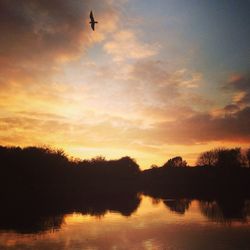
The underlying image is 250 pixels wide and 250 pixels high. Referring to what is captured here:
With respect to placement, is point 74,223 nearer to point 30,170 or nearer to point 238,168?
point 30,170

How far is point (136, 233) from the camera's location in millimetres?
30891

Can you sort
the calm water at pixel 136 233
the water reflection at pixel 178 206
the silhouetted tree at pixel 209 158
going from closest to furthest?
the calm water at pixel 136 233, the water reflection at pixel 178 206, the silhouetted tree at pixel 209 158

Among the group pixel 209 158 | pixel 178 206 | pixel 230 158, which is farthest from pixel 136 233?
pixel 209 158

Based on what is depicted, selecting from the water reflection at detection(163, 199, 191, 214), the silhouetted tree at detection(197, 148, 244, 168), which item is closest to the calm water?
the water reflection at detection(163, 199, 191, 214)

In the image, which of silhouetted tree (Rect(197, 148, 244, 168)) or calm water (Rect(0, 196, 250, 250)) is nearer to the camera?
calm water (Rect(0, 196, 250, 250))

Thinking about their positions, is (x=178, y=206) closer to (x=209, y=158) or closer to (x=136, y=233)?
(x=136, y=233)

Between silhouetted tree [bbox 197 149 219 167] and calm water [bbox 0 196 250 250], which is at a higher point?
silhouetted tree [bbox 197 149 219 167]

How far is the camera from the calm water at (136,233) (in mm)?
25875

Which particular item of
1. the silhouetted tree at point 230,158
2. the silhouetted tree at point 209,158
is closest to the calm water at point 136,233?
the silhouetted tree at point 230,158

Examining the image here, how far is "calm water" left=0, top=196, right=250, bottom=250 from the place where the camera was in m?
25.9

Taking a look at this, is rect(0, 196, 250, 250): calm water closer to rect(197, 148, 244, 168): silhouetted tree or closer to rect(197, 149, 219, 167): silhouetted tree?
rect(197, 148, 244, 168): silhouetted tree

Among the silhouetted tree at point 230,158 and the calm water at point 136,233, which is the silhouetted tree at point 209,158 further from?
the calm water at point 136,233

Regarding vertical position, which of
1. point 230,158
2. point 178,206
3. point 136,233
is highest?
point 230,158

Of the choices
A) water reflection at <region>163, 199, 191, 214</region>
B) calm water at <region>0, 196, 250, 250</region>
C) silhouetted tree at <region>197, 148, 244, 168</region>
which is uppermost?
silhouetted tree at <region>197, 148, 244, 168</region>
